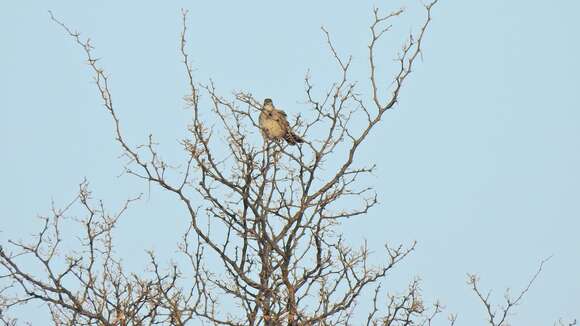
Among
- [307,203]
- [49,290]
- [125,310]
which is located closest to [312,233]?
[307,203]

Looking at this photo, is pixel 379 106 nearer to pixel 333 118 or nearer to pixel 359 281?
pixel 333 118

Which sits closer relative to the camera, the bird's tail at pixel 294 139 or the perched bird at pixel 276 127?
the bird's tail at pixel 294 139

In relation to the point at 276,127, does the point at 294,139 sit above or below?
below

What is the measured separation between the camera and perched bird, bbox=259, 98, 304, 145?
644cm

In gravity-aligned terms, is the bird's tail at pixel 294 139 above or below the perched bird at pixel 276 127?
below

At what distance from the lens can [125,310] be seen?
19.8ft

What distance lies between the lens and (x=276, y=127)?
8258mm

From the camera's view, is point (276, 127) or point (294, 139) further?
point (276, 127)

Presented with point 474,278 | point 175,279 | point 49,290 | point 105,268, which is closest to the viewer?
point 49,290

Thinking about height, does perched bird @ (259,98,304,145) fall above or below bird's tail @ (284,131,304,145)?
above

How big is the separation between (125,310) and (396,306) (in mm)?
1916

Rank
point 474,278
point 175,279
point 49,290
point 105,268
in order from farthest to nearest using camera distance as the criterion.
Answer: point 474,278, point 105,268, point 175,279, point 49,290

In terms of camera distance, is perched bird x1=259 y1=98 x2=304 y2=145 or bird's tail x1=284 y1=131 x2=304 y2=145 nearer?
bird's tail x1=284 y1=131 x2=304 y2=145

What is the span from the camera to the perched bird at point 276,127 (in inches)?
253
